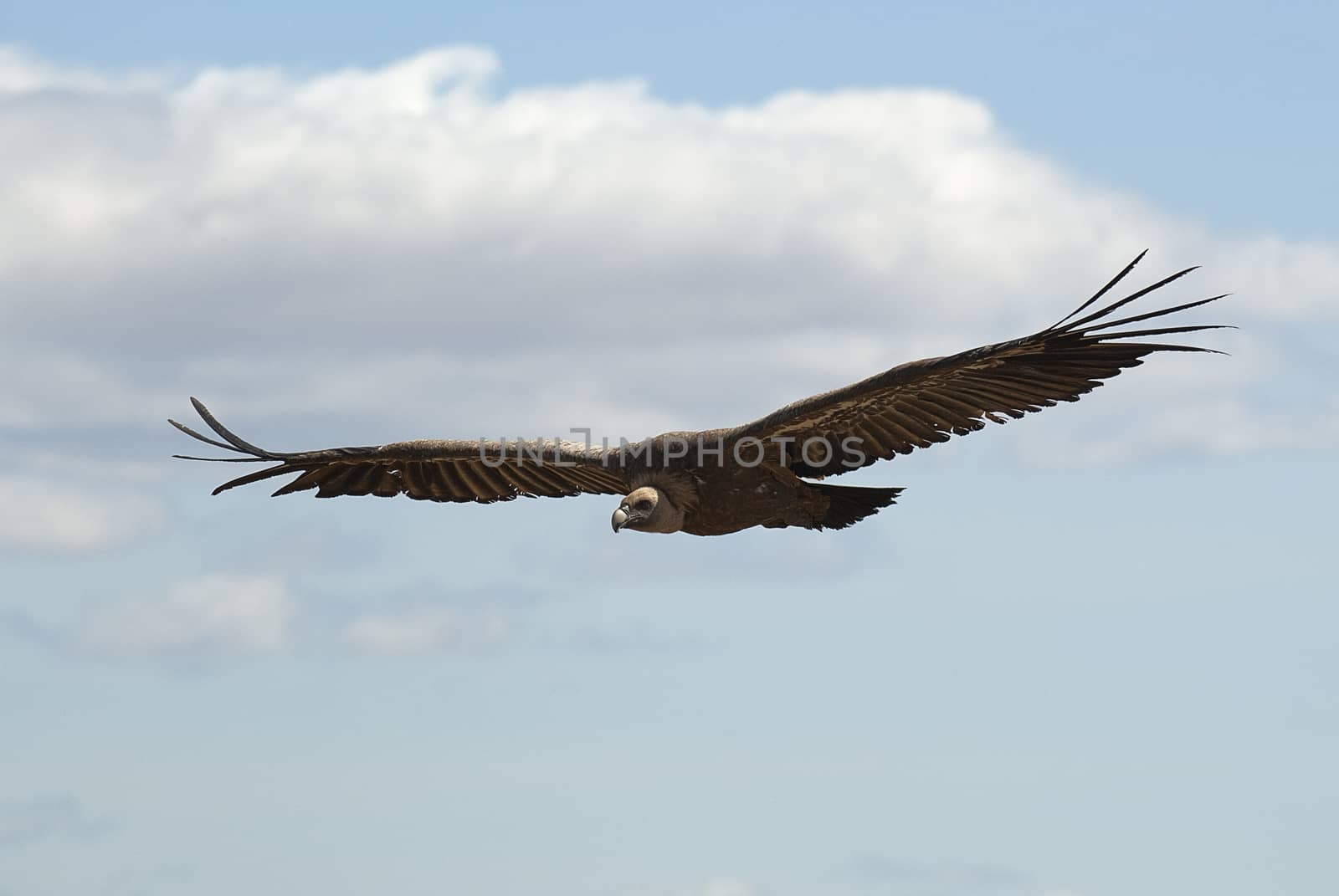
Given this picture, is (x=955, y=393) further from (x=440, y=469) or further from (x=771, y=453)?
(x=440, y=469)

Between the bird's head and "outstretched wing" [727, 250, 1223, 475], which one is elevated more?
"outstretched wing" [727, 250, 1223, 475]

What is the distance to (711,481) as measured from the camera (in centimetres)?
1398

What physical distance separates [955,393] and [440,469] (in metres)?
5.41

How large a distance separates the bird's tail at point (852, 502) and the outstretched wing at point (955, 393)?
0.24 m

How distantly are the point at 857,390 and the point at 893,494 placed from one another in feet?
5.86

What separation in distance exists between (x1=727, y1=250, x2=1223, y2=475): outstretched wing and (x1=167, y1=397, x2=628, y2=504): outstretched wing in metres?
2.06

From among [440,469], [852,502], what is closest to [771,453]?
[852,502]

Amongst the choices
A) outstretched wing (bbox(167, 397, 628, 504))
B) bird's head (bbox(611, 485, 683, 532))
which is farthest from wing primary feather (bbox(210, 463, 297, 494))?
bird's head (bbox(611, 485, 683, 532))

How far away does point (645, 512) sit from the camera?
1379 centimetres

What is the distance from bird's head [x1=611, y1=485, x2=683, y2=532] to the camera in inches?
543

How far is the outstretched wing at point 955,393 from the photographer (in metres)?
12.2

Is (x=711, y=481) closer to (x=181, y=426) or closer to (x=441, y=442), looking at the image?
(x=441, y=442)

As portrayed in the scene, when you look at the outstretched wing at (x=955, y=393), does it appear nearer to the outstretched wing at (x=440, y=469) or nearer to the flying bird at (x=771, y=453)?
the flying bird at (x=771, y=453)

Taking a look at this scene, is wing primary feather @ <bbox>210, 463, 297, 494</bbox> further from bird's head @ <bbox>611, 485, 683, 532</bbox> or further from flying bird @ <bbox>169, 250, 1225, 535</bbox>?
bird's head @ <bbox>611, 485, 683, 532</bbox>
